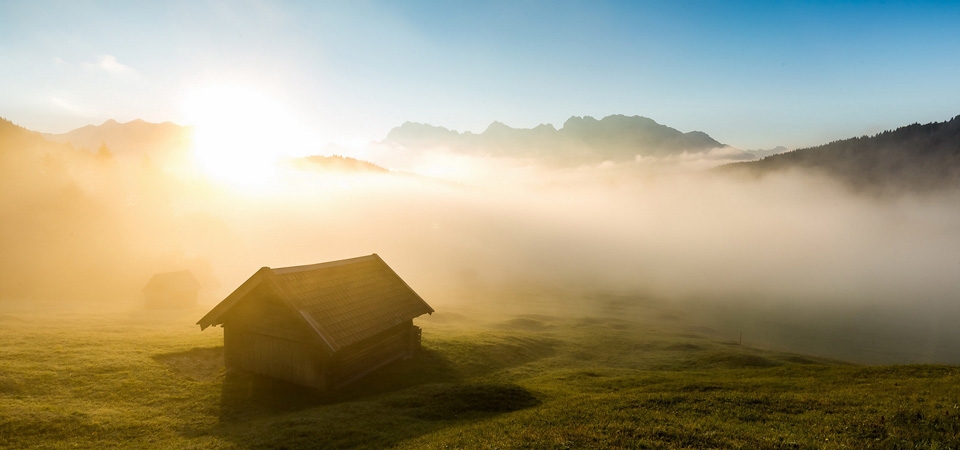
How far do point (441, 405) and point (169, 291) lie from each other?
6242 centimetres

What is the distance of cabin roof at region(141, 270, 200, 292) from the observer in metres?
64.9

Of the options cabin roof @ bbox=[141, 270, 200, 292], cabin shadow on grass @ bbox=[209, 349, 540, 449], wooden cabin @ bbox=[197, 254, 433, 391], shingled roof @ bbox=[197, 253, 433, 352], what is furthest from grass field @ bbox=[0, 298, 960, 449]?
cabin roof @ bbox=[141, 270, 200, 292]

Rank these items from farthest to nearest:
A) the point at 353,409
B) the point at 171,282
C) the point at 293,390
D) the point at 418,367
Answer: the point at 171,282 < the point at 418,367 < the point at 293,390 < the point at 353,409

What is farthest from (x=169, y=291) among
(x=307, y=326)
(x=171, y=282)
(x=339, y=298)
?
(x=307, y=326)

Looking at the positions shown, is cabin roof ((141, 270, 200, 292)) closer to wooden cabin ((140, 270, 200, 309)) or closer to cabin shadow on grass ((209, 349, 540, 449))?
wooden cabin ((140, 270, 200, 309))

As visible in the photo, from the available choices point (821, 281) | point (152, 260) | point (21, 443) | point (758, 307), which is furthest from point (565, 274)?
point (21, 443)

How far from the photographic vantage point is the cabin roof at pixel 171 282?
213ft

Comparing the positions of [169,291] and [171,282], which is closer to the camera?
[169,291]

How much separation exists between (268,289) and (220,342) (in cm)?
1132

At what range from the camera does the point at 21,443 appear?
16547 millimetres

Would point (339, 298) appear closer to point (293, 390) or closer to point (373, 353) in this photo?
point (373, 353)

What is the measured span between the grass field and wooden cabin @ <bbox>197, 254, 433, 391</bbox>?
3.94ft

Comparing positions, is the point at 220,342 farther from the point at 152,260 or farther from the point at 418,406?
the point at 152,260

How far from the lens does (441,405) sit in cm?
2205
